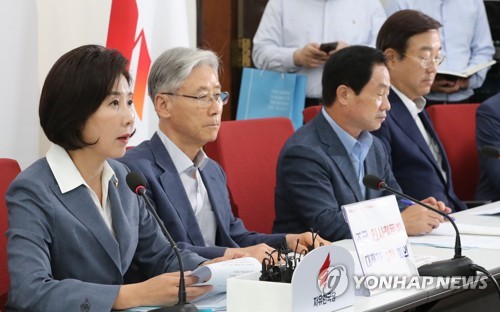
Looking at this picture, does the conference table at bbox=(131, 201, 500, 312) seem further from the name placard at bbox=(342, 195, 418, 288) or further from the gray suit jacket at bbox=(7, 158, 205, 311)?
the gray suit jacket at bbox=(7, 158, 205, 311)

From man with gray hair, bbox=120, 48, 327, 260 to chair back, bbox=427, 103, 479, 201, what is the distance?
1.75 meters

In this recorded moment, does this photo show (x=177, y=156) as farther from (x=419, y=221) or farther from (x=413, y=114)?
(x=413, y=114)

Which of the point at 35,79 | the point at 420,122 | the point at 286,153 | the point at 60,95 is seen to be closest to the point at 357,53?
the point at 286,153

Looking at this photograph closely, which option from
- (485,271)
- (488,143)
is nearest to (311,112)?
(488,143)

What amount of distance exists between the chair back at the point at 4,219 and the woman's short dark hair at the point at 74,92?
0.25 m

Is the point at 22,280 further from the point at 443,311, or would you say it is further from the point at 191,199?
the point at 443,311

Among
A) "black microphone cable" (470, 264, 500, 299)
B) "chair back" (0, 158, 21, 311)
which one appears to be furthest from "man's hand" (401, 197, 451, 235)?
"chair back" (0, 158, 21, 311)

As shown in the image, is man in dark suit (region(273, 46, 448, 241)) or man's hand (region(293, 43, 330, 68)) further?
man's hand (region(293, 43, 330, 68))

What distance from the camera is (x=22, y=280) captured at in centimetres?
206

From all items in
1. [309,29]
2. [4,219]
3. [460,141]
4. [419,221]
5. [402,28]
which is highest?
[402,28]

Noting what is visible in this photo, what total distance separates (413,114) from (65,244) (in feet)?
7.16

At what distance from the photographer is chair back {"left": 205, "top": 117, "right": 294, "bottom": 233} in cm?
345

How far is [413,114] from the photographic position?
4.03m

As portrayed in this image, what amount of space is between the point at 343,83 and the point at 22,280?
1705mm
